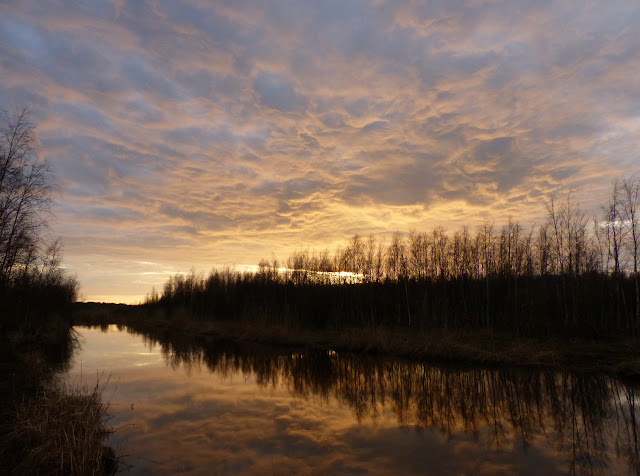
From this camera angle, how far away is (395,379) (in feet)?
49.0

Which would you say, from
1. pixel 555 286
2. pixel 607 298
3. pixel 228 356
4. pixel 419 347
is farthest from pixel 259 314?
pixel 607 298

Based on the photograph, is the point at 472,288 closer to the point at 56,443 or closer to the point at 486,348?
the point at 486,348

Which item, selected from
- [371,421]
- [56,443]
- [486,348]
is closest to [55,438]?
[56,443]

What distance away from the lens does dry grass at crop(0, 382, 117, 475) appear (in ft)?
18.5

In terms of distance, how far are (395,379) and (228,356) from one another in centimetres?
1175

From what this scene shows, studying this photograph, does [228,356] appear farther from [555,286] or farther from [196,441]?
[555,286]

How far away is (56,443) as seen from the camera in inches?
233

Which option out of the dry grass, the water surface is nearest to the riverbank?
the water surface

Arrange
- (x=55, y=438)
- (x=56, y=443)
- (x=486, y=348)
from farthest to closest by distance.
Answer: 1. (x=486, y=348)
2. (x=55, y=438)
3. (x=56, y=443)

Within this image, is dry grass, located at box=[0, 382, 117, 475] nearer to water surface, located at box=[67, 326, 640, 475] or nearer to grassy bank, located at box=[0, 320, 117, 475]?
grassy bank, located at box=[0, 320, 117, 475]

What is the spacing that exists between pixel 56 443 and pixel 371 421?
22.9 feet

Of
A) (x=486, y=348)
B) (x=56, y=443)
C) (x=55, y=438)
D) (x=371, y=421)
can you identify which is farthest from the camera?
(x=486, y=348)

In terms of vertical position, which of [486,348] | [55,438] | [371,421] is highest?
[55,438]

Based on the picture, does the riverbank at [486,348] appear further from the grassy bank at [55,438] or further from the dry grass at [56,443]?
the dry grass at [56,443]
